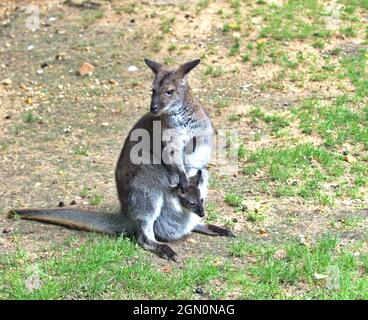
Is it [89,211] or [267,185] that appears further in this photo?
[267,185]

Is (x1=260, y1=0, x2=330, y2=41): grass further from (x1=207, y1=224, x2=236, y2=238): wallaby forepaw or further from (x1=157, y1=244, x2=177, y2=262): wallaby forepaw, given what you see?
(x1=157, y1=244, x2=177, y2=262): wallaby forepaw

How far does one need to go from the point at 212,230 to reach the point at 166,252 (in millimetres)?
631

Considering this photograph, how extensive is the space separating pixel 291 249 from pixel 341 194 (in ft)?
4.37

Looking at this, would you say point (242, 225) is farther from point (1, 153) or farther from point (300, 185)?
point (1, 153)

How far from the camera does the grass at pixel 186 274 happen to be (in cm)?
514

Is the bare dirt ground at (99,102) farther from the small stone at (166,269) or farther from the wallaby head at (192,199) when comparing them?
the wallaby head at (192,199)

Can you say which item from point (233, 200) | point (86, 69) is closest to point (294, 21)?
point (86, 69)

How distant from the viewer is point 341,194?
22.5 feet

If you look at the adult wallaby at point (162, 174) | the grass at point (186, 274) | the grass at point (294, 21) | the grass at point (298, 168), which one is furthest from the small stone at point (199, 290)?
the grass at point (294, 21)

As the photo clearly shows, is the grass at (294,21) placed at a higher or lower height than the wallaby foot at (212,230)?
higher

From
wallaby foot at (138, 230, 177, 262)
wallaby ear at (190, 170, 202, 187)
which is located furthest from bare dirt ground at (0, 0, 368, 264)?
wallaby ear at (190, 170, 202, 187)

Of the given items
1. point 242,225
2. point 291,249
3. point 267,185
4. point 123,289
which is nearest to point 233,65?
point 267,185

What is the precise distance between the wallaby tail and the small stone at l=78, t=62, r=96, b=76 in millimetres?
3673
